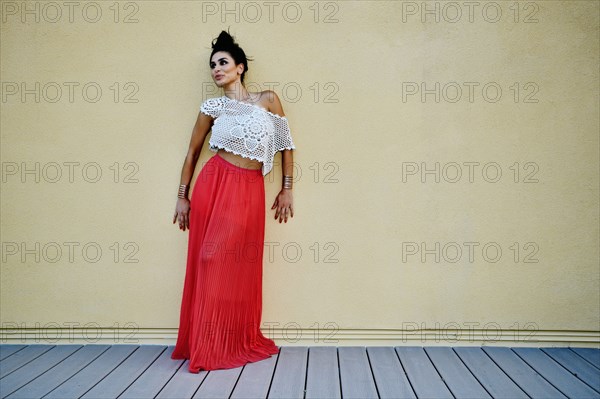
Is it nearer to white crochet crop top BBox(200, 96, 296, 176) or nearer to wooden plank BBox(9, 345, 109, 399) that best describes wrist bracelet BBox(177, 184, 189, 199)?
white crochet crop top BBox(200, 96, 296, 176)

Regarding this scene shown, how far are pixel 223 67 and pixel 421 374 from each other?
222 cm

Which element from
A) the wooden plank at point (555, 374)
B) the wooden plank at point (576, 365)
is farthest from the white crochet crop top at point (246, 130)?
the wooden plank at point (576, 365)

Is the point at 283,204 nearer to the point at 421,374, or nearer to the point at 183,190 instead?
the point at 183,190

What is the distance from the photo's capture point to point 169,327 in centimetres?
347

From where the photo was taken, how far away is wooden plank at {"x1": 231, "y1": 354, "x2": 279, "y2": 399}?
262cm

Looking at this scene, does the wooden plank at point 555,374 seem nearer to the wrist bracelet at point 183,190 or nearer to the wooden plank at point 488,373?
the wooden plank at point 488,373

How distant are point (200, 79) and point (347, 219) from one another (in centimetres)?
139

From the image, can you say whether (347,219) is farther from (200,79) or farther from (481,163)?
(200,79)

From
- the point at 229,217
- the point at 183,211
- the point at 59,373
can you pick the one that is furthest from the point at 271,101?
the point at 59,373

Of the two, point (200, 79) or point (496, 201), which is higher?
point (200, 79)

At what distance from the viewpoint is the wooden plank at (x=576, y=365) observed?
2.84 metres

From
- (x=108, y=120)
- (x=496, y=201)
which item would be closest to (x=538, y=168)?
(x=496, y=201)

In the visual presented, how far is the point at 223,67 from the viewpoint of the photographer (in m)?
3.25

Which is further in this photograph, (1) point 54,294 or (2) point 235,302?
(1) point 54,294
